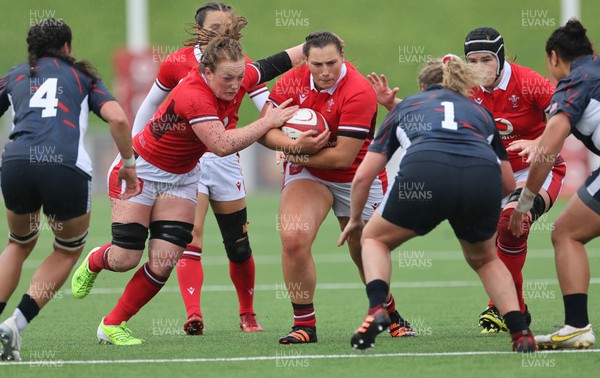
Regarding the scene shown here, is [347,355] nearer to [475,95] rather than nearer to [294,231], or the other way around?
[294,231]

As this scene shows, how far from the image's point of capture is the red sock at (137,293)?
773 centimetres

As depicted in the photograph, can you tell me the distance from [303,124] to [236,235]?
158 cm

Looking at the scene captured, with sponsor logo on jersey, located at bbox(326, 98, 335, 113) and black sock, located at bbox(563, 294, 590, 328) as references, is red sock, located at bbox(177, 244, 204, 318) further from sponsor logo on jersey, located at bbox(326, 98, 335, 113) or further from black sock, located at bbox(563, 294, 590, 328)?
black sock, located at bbox(563, 294, 590, 328)

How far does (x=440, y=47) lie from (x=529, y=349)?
31297 mm

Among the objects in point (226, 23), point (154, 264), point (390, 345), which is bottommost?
point (390, 345)

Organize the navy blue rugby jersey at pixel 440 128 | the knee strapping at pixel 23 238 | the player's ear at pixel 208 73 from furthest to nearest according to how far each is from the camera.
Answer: the player's ear at pixel 208 73, the knee strapping at pixel 23 238, the navy blue rugby jersey at pixel 440 128

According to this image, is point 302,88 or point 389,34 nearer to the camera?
point 302,88

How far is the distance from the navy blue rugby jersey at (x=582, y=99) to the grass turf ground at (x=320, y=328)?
4.84 ft

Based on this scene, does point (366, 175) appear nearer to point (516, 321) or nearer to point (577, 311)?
point (516, 321)

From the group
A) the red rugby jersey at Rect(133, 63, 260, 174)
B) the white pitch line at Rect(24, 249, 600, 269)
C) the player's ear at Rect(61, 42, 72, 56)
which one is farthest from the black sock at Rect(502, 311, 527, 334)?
the white pitch line at Rect(24, 249, 600, 269)

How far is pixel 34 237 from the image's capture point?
694cm

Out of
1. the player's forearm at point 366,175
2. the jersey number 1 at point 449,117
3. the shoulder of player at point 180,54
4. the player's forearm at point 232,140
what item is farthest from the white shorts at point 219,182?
the jersey number 1 at point 449,117

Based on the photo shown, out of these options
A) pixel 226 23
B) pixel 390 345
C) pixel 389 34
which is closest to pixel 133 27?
pixel 389 34

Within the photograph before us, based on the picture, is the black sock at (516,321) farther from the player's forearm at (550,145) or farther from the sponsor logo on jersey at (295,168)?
the sponsor logo on jersey at (295,168)
